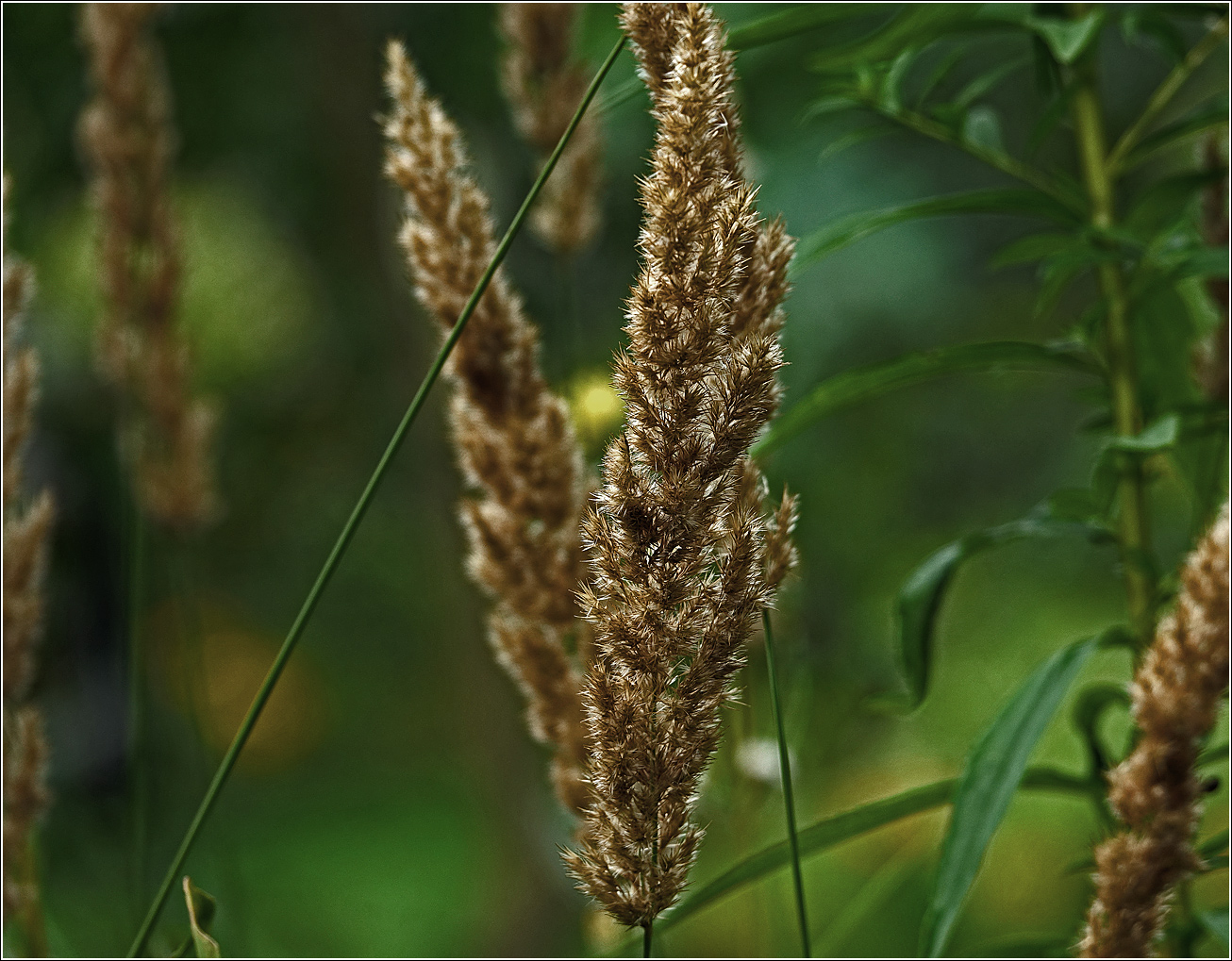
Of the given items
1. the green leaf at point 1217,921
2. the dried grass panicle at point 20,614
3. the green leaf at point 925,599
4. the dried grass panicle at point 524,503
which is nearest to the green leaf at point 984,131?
the green leaf at point 925,599

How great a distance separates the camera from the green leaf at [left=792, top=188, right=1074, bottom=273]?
1.96ft

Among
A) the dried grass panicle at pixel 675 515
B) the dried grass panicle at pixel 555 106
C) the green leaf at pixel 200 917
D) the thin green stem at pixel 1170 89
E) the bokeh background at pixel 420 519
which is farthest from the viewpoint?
the bokeh background at pixel 420 519

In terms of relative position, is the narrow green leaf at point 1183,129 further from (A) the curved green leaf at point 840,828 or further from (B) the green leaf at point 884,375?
(A) the curved green leaf at point 840,828

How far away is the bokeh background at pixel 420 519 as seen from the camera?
1.55 metres

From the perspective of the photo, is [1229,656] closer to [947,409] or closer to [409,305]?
[409,305]

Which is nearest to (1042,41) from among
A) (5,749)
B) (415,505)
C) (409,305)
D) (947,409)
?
(5,749)

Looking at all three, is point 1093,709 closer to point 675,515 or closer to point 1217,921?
point 1217,921

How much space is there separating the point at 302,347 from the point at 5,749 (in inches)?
88.1

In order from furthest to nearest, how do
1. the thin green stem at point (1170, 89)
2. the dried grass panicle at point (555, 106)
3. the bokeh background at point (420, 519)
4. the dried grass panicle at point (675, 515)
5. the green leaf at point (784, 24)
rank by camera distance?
the bokeh background at point (420, 519) → the dried grass panicle at point (555, 106) → the thin green stem at point (1170, 89) → the green leaf at point (784, 24) → the dried grass panicle at point (675, 515)

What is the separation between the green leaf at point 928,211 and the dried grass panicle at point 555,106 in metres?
0.25

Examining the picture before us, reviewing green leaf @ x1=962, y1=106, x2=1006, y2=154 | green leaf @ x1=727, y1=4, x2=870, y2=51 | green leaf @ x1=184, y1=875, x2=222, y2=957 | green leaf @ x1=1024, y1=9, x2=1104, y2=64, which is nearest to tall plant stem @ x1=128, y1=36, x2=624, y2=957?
green leaf @ x1=184, y1=875, x2=222, y2=957

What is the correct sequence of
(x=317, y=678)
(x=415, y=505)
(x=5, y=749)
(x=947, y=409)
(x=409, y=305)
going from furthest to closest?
(x=317, y=678)
(x=415, y=505)
(x=947, y=409)
(x=409, y=305)
(x=5, y=749)

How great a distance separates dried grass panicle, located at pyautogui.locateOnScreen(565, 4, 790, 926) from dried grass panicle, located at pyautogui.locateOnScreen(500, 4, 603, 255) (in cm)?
47

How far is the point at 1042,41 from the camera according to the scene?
0.65 m
